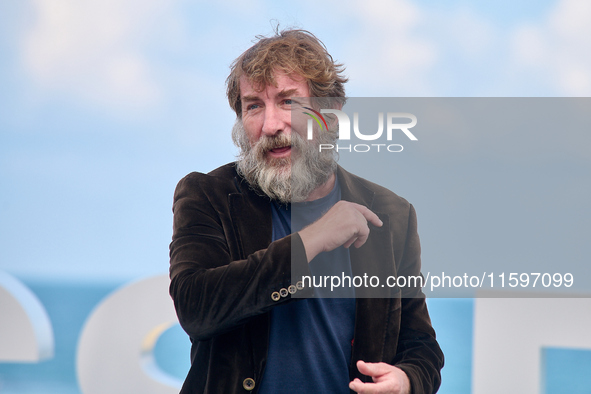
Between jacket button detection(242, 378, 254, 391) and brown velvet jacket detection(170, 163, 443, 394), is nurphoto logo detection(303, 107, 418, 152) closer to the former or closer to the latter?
brown velvet jacket detection(170, 163, 443, 394)

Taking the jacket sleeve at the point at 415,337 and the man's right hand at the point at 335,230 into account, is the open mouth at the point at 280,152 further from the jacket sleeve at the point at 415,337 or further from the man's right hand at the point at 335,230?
the jacket sleeve at the point at 415,337

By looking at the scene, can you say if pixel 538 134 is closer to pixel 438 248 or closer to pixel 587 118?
pixel 587 118

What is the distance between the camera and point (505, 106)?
236 centimetres

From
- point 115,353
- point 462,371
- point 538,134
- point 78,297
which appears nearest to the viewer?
point 538,134

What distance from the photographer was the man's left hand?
1.33m

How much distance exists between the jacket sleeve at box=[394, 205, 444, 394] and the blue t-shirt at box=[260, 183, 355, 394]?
166 millimetres

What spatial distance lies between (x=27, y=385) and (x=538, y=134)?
12506 mm

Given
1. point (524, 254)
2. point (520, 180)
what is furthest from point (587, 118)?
point (524, 254)

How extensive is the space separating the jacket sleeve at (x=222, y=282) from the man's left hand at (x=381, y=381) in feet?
0.87

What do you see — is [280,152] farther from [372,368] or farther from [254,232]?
[372,368]

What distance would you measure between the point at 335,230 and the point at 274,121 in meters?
0.40

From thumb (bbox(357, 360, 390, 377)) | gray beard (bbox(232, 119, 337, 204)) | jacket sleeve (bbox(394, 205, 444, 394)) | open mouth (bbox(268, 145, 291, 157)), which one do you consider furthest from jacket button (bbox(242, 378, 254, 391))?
open mouth (bbox(268, 145, 291, 157))

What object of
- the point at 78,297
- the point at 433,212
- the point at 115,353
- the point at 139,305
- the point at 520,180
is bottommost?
the point at 115,353

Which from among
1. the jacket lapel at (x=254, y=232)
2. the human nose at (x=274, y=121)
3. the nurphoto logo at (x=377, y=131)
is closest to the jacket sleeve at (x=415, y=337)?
the nurphoto logo at (x=377, y=131)
